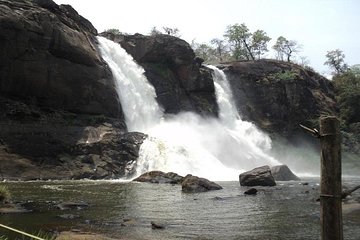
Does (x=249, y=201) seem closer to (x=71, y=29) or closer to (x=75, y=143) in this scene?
(x=75, y=143)

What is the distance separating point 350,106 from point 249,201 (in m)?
50.3

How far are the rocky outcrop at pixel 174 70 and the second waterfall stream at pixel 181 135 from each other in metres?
1.88

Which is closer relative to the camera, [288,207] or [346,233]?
[346,233]

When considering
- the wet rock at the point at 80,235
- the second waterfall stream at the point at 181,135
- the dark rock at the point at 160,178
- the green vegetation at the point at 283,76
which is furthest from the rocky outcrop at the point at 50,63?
the green vegetation at the point at 283,76

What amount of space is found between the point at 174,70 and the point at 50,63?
20.3 m

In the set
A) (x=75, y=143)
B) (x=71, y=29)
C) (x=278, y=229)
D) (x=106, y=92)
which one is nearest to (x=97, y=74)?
(x=106, y=92)

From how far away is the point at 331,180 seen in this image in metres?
5.57

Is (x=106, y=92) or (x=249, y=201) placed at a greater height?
(x=106, y=92)

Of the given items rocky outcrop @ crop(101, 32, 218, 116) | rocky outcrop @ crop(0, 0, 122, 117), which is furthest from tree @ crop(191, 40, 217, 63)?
rocky outcrop @ crop(0, 0, 122, 117)

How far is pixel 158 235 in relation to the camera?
1246 centimetres

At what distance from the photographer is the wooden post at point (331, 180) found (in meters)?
5.52

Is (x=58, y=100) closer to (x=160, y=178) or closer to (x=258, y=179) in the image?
(x=160, y=178)

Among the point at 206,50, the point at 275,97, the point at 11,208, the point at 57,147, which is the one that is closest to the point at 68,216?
the point at 11,208

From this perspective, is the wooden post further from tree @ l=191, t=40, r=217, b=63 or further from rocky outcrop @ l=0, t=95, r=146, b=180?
tree @ l=191, t=40, r=217, b=63
